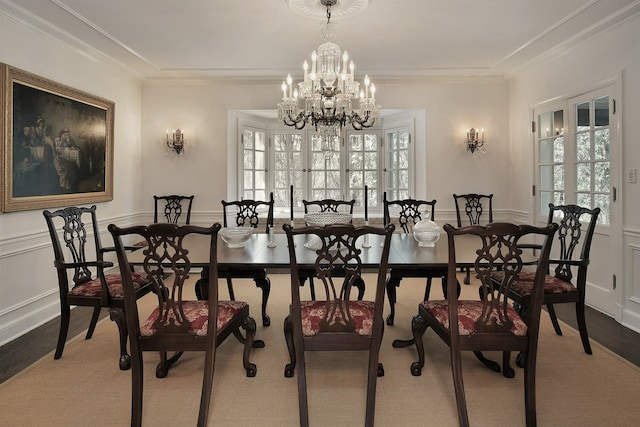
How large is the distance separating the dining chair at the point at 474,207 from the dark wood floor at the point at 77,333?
1.60 metres

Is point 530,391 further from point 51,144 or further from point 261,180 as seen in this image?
point 261,180

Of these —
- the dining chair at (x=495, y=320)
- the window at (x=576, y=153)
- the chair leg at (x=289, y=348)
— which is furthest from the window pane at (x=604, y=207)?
the chair leg at (x=289, y=348)

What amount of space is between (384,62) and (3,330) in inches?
168

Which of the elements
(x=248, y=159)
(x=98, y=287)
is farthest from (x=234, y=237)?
(x=248, y=159)

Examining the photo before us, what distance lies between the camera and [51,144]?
3240mm

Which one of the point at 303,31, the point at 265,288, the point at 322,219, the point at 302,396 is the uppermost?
the point at 303,31

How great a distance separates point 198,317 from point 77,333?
1697mm

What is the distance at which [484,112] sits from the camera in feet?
15.6

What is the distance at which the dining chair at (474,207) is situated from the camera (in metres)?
4.73

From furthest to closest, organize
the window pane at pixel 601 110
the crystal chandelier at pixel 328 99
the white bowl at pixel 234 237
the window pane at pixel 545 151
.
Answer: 1. the window pane at pixel 545 151
2. the window pane at pixel 601 110
3. the crystal chandelier at pixel 328 99
4. the white bowl at pixel 234 237

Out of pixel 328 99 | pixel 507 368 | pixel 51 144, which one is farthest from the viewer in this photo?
pixel 51 144

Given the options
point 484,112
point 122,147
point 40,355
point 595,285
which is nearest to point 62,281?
point 40,355

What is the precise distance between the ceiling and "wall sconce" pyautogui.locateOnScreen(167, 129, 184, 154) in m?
0.76

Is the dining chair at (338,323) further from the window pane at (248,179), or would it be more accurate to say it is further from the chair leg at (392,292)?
the window pane at (248,179)
